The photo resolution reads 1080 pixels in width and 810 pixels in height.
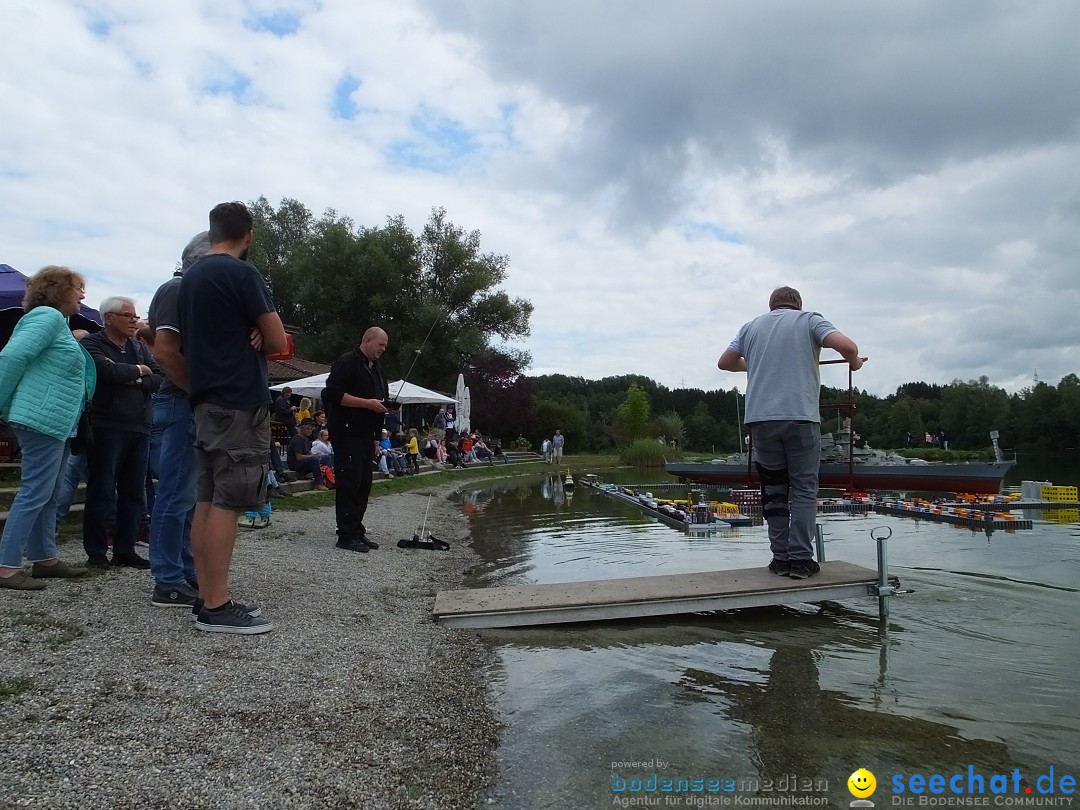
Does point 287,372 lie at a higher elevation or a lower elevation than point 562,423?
higher

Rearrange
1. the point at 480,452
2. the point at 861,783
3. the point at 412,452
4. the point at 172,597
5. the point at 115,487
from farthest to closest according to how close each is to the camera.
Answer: the point at 480,452 < the point at 412,452 < the point at 115,487 < the point at 172,597 < the point at 861,783

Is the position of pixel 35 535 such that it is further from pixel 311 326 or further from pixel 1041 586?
pixel 311 326

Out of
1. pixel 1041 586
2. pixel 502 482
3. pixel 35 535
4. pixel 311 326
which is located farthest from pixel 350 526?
pixel 311 326

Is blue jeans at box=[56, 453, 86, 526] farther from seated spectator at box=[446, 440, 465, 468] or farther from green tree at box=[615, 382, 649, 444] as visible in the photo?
green tree at box=[615, 382, 649, 444]

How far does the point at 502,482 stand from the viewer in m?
20.8

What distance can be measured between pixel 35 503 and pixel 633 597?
3259 millimetres

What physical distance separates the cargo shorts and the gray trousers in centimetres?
307

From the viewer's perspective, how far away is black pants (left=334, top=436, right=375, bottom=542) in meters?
5.99

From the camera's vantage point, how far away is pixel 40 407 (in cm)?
363

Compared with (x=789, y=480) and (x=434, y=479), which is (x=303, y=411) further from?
(x=789, y=480)

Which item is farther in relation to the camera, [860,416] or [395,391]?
[860,416]

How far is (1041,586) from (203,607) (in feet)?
19.5

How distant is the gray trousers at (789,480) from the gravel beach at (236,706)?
2160 mm

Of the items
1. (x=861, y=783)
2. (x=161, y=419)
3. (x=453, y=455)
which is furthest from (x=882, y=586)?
(x=453, y=455)
